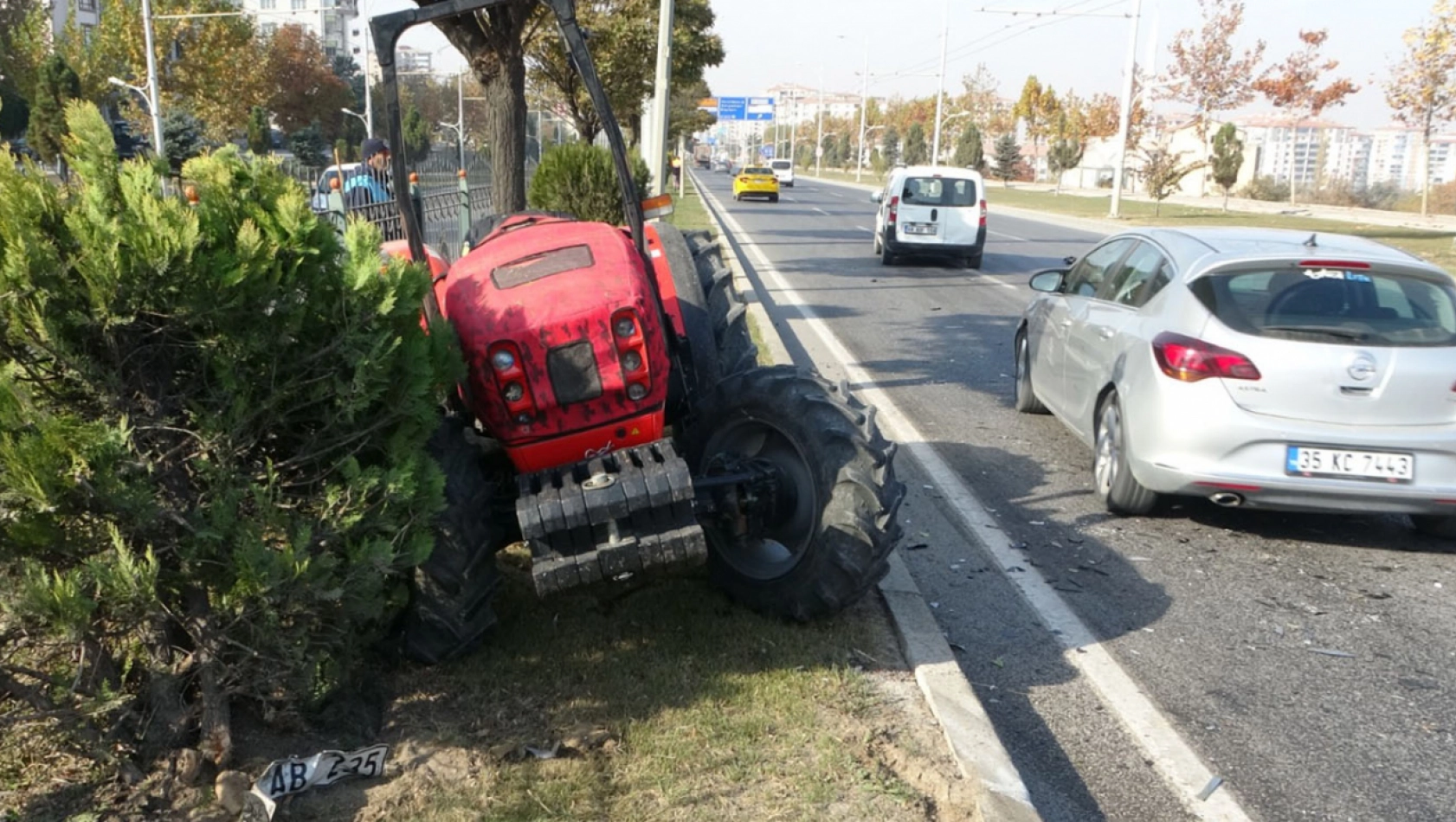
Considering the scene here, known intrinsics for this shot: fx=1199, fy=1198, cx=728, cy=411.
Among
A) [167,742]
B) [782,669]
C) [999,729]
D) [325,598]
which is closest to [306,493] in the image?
[325,598]

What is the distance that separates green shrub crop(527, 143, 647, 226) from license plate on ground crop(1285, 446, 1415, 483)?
1029 centimetres

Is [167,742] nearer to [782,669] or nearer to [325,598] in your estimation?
[325,598]

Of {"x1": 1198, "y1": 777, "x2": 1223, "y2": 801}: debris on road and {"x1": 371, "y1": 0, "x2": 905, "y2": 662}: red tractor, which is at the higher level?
{"x1": 371, "y1": 0, "x2": 905, "y2": 662}: red tractor

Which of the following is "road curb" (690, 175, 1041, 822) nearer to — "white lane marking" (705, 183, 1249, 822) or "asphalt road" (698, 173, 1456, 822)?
"white lane marking" (705, 183, 1249, 822)

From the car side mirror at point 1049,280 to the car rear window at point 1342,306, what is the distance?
2123 mm

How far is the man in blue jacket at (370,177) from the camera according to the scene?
374 inches

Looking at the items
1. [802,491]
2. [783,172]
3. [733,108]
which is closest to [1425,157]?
[802,491]

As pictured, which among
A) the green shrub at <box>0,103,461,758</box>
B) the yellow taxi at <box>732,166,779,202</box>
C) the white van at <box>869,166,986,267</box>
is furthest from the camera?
the yellow taxi at <box>732,166,779,202</box>

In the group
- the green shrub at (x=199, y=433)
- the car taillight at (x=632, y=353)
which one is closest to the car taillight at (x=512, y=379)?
the car taillight at (x=632, y=353)

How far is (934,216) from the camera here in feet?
69.5

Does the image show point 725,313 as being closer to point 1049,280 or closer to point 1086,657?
point 1086,657

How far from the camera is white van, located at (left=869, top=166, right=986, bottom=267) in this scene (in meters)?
21.2

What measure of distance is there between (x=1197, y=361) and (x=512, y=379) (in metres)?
3.78

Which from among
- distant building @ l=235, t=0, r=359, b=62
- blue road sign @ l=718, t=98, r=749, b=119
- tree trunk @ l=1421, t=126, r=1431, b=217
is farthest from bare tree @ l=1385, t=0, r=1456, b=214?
distant building @ l=235, t=0, r=359, b=62
